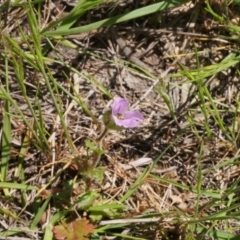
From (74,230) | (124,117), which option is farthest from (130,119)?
(74,230)

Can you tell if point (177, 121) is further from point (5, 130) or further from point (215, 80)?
point (5, 130)

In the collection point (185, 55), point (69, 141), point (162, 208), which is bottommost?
point (162, 208)

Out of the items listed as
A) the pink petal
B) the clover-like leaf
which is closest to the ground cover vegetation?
the clover-like leaf

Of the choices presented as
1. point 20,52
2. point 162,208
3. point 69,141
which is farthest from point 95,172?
point 20,52

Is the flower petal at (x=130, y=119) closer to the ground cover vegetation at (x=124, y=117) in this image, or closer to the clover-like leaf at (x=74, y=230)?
the ground cover vegetation at (x=124, y=117)

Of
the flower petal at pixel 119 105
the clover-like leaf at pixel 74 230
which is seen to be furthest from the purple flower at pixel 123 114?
the clover-like leaf at pixel 74 230

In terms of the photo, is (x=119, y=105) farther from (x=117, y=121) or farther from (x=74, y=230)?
(x=74, y=230)

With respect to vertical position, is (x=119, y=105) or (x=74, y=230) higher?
(x=119, y=105)
